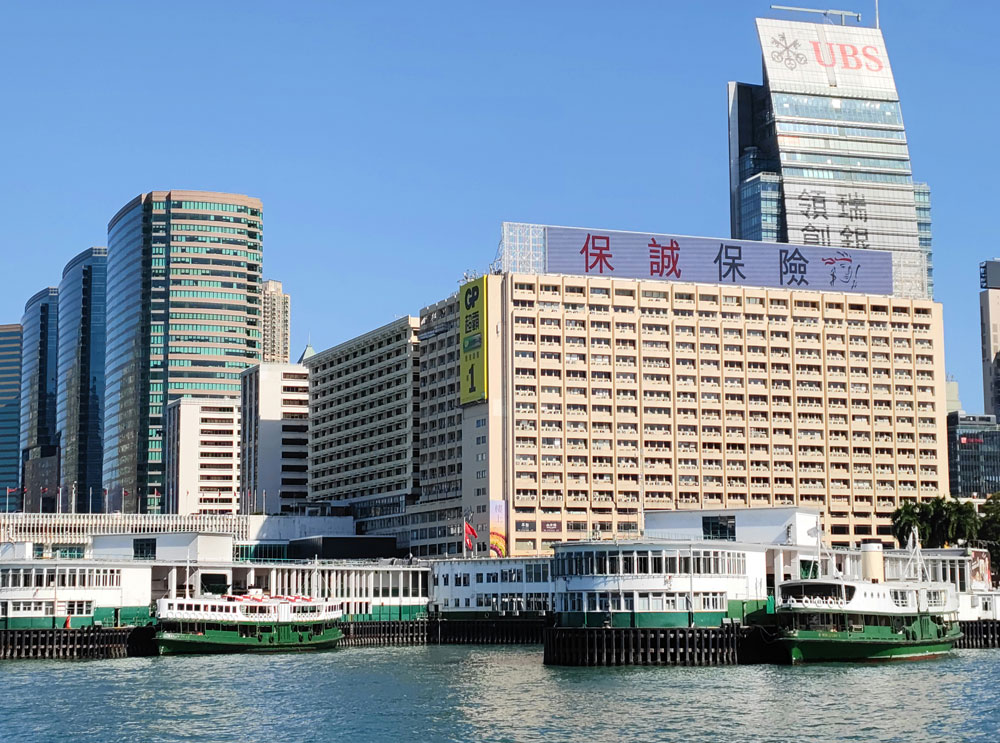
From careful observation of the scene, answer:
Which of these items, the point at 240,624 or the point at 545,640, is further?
the point at 240,624

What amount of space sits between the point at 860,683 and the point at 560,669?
26565 millimetres

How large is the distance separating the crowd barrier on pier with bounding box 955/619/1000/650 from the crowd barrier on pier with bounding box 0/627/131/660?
306ft

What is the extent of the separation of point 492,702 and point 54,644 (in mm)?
67295

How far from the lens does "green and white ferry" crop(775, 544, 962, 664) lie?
5276 inches

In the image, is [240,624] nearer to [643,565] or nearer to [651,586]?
[643,565]

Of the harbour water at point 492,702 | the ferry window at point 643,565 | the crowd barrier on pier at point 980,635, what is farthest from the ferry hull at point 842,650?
the crowd barrier on pier at point 980,635

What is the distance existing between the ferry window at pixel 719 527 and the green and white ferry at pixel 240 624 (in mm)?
44188

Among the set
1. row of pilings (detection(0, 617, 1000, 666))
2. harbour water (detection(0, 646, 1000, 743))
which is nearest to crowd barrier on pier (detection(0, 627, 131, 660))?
row of pilings (detection(0, 617, 1000, 666))

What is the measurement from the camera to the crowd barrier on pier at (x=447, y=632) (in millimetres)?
184750

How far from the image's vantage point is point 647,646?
130375 mm

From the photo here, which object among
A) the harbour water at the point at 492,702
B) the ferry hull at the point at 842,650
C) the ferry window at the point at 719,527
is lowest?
the harbour water at the point at 492,702

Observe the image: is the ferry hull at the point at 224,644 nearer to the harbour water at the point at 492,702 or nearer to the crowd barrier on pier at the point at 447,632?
the harbour water at the point at 492,702

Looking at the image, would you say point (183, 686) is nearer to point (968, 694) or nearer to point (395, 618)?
point (968, 694)

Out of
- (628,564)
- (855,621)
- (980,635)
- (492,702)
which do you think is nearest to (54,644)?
(628,564)
